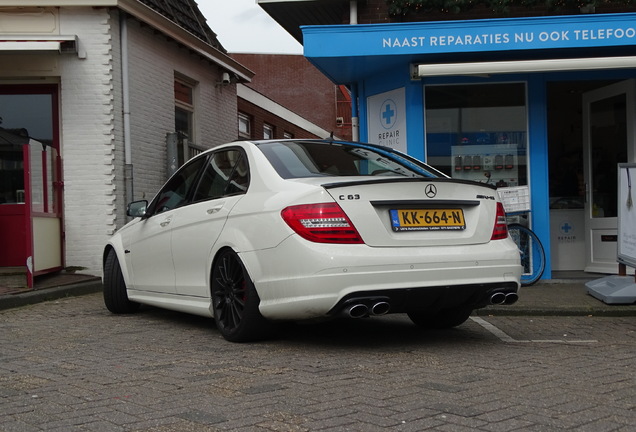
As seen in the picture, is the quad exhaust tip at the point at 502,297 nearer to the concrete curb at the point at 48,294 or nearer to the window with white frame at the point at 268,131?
the concrete curb at the point at 48,294

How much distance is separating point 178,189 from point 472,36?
14.4 feet

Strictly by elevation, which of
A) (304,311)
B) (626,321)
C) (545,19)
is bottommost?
(626,321)

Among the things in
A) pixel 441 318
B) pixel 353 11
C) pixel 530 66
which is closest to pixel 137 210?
pixel 441 318

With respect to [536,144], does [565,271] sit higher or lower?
lower

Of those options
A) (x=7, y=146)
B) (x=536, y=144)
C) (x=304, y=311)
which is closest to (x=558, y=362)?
(x=304, y=311)

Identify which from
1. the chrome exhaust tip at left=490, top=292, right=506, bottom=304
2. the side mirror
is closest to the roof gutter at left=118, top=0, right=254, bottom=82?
the side mirror

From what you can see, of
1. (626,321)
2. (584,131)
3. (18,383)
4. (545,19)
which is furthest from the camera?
(584,131)

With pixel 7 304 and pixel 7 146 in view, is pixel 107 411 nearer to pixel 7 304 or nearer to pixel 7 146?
pixel 7 304

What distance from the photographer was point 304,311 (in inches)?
188

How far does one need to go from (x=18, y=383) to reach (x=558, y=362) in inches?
129

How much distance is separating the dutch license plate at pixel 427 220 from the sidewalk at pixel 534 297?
2.39 meters

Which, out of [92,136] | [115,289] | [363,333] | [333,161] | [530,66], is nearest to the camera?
[333,161]

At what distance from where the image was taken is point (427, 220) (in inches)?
194

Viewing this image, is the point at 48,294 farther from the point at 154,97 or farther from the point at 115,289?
the point at 154,97
